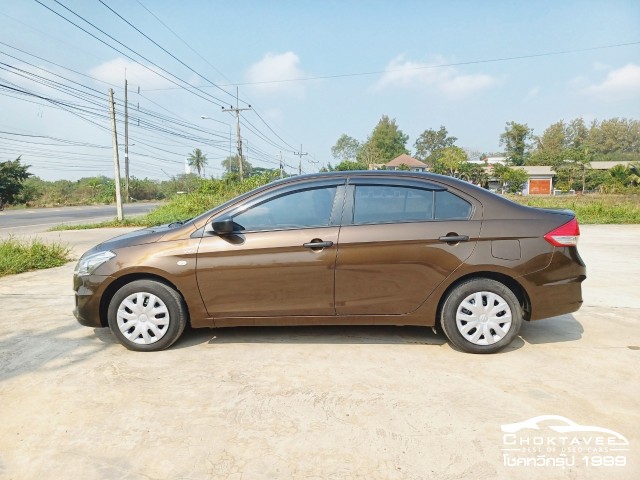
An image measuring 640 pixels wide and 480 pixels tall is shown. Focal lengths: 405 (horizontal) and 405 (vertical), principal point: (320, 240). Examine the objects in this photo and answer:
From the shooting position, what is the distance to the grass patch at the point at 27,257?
22.6 feet

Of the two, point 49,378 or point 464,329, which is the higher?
point 464,329

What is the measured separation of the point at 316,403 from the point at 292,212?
5.21 ft

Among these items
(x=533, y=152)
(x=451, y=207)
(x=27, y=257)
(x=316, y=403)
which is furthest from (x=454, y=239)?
(x=533, y=152)

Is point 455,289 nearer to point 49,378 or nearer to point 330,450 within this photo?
point 330,450

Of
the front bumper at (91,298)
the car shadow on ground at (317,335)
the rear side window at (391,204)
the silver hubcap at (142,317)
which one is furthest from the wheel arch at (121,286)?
the rear side window at (391,204)

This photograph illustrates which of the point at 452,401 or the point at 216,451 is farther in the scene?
the point at 452,401

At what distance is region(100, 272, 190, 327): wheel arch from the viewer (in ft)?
11.5

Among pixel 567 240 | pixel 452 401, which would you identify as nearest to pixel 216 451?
pixel 452 401

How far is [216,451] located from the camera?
2.19 m

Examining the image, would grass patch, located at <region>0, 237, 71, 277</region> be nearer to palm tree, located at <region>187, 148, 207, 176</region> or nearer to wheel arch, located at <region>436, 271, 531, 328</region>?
wheel arch, located at <region>436, 271, 531, 328</region>

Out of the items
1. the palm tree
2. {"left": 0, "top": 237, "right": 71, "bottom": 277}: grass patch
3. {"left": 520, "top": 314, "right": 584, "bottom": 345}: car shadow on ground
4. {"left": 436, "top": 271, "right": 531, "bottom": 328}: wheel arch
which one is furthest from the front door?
the palm tree

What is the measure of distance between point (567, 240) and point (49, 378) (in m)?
4.22

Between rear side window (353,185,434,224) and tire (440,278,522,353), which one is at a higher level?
rear side window (353,185,434,224)

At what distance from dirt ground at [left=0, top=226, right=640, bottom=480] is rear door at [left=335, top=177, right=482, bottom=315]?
0.49 m
